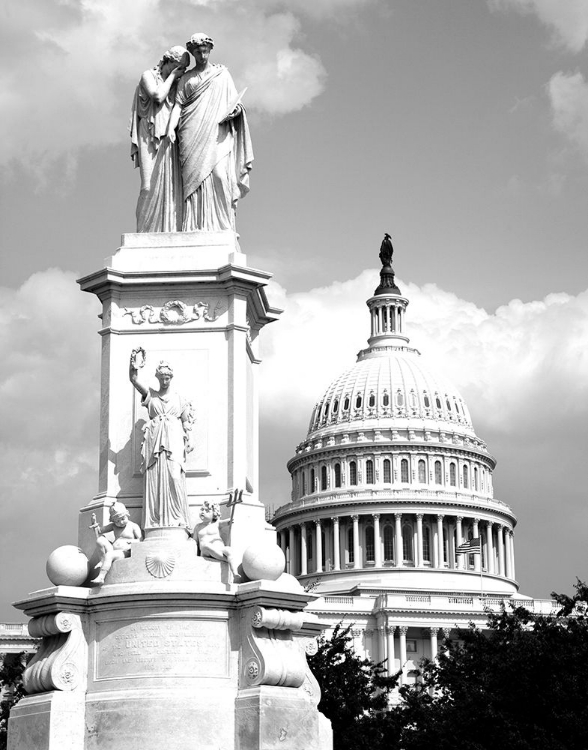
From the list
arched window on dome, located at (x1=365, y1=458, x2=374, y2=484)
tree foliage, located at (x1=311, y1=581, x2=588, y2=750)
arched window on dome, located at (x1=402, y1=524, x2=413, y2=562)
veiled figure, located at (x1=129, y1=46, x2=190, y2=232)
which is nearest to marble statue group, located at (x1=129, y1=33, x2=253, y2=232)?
veiled figure, located at (x1=129, y1=46, x2=190, y2=232)

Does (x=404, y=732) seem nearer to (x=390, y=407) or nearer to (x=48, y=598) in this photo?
(x=48, y=598)

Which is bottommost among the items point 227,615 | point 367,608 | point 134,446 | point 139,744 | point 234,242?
point 139,744

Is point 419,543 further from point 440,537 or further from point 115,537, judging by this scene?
point 115,537

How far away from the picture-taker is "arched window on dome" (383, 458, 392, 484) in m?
163

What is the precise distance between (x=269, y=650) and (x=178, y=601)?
1.23m

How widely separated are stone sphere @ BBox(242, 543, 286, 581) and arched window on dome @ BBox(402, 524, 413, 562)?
142 meters

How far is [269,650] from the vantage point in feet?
57.5

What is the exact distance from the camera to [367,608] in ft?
452

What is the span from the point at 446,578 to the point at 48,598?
140 metres

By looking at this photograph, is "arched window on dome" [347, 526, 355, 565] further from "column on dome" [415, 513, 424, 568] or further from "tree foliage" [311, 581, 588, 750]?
"tree foliage" [311, 581, 588, 750]

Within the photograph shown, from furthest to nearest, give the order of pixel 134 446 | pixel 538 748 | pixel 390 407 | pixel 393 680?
pixel 390 407
pixel 393 680
pixel 538 748
pixel 134 446

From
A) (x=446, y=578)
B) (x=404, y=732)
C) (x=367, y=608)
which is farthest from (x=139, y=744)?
(x=446, y=578)

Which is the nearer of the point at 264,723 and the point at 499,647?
the point at 264,723

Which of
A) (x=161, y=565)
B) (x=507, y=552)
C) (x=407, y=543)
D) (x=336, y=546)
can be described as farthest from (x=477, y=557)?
(x=161, y=565)
